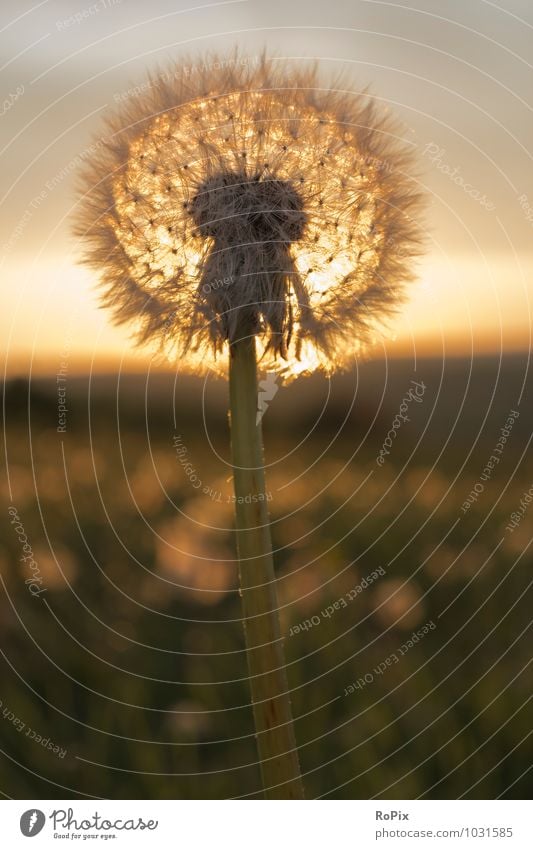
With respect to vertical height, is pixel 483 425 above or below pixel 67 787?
above

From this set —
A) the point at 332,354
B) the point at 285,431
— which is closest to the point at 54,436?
the point at 285,431

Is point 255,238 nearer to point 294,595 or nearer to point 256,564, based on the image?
point 256,564

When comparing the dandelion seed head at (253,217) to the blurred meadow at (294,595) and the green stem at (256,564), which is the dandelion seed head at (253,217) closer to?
the green stem at (256,564)

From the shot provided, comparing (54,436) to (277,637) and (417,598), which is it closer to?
(417,598)

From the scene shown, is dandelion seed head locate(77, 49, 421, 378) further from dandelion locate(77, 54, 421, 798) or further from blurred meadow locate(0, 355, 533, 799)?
blurred meadow locate(0, 355, 533, 799)

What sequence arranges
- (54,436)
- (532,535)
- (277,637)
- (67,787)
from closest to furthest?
(277,637) < (67,787) < (532,535) < (54,436)

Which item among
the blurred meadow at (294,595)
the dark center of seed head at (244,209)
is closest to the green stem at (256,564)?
the dark center of seed head at (244,209)

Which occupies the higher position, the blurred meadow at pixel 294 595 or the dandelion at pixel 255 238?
the dandelion at pixel 255 238
